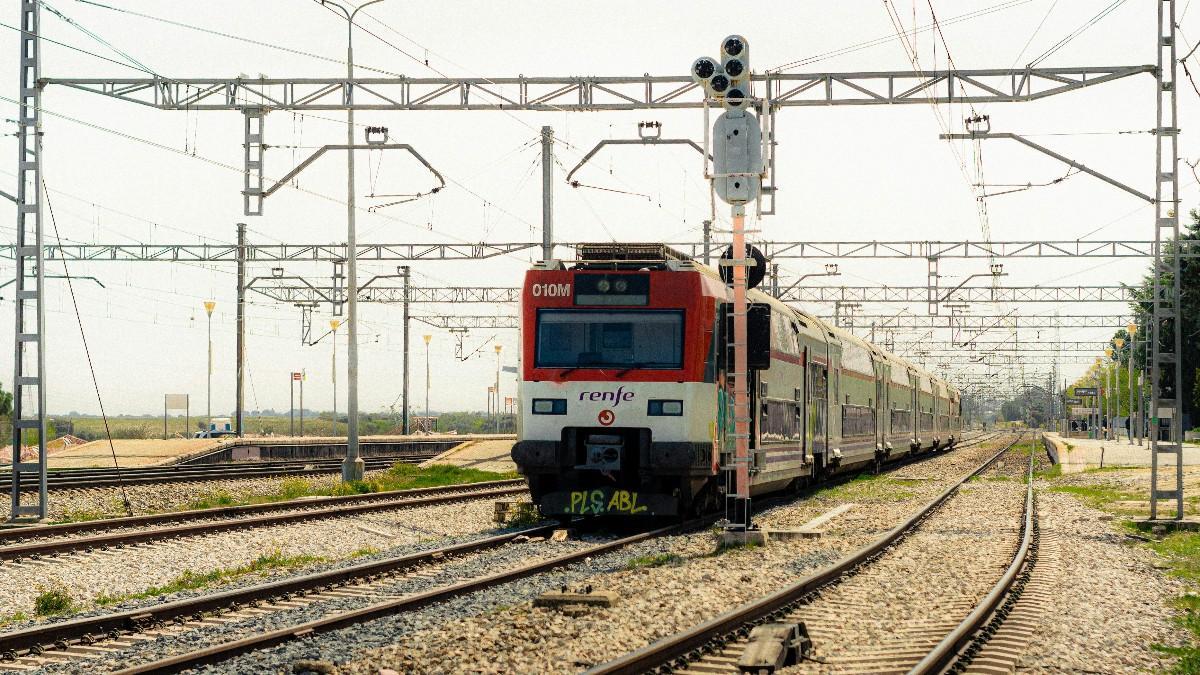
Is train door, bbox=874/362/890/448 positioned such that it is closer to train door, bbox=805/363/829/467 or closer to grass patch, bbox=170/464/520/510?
train door, bbox=805/363/829/467

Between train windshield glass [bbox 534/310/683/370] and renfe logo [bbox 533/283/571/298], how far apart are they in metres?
0.21

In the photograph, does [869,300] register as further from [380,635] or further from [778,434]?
[380,635]

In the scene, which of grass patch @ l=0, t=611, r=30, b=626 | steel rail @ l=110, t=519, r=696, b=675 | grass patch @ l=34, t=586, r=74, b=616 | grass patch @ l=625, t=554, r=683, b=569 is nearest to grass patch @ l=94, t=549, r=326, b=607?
grass patch @ l=34, t=586, r=74, b=616

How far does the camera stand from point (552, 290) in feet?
58.9

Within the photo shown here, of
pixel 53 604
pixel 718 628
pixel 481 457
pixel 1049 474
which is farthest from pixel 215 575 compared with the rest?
pixel 481 457

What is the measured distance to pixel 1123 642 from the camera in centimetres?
988

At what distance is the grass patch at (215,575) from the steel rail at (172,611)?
0.90 m

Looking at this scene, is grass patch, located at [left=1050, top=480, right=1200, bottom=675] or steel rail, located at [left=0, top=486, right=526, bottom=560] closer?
grass patch, located at [left=1050, top=480, right=1200, bottom=675]

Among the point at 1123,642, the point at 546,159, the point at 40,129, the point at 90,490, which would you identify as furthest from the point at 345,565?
the point at 546,159

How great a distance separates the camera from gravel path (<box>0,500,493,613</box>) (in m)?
13.1

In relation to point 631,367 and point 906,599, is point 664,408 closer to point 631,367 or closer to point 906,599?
point 631,367

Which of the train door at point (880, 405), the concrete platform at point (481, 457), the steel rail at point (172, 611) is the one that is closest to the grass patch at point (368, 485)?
the concrete platform at point (481, 457)

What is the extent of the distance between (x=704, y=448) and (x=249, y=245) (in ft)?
119

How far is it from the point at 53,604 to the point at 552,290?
26.7 ft
